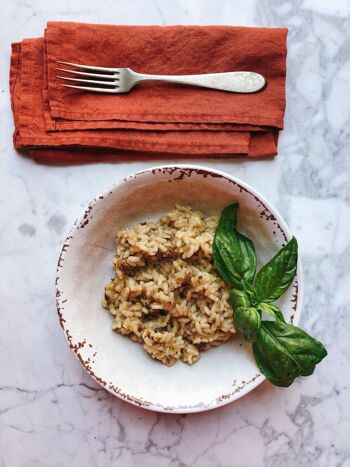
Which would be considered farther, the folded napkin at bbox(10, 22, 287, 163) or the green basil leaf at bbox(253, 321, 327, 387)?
the folded napkin at bbox(10, 22, 287, 163)

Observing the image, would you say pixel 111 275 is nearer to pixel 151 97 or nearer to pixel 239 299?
pixel 239 299

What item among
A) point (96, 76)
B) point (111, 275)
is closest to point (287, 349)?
point (111, 275)

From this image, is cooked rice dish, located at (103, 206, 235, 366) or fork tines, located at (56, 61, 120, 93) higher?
fork tines, located at (56, 61, 120, 93)

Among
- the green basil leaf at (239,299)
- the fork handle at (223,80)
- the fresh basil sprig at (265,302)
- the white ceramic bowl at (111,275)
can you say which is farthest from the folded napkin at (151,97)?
the green basil leaf at (239,299)

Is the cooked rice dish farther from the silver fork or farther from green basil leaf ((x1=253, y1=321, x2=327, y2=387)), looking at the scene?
the silver fork

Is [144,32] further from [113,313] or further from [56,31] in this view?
[113,313]

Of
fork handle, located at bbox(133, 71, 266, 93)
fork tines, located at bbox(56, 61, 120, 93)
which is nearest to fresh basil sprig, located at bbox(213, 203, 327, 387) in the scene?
fork handle, located at bbox(133, 71, 266, 93)
